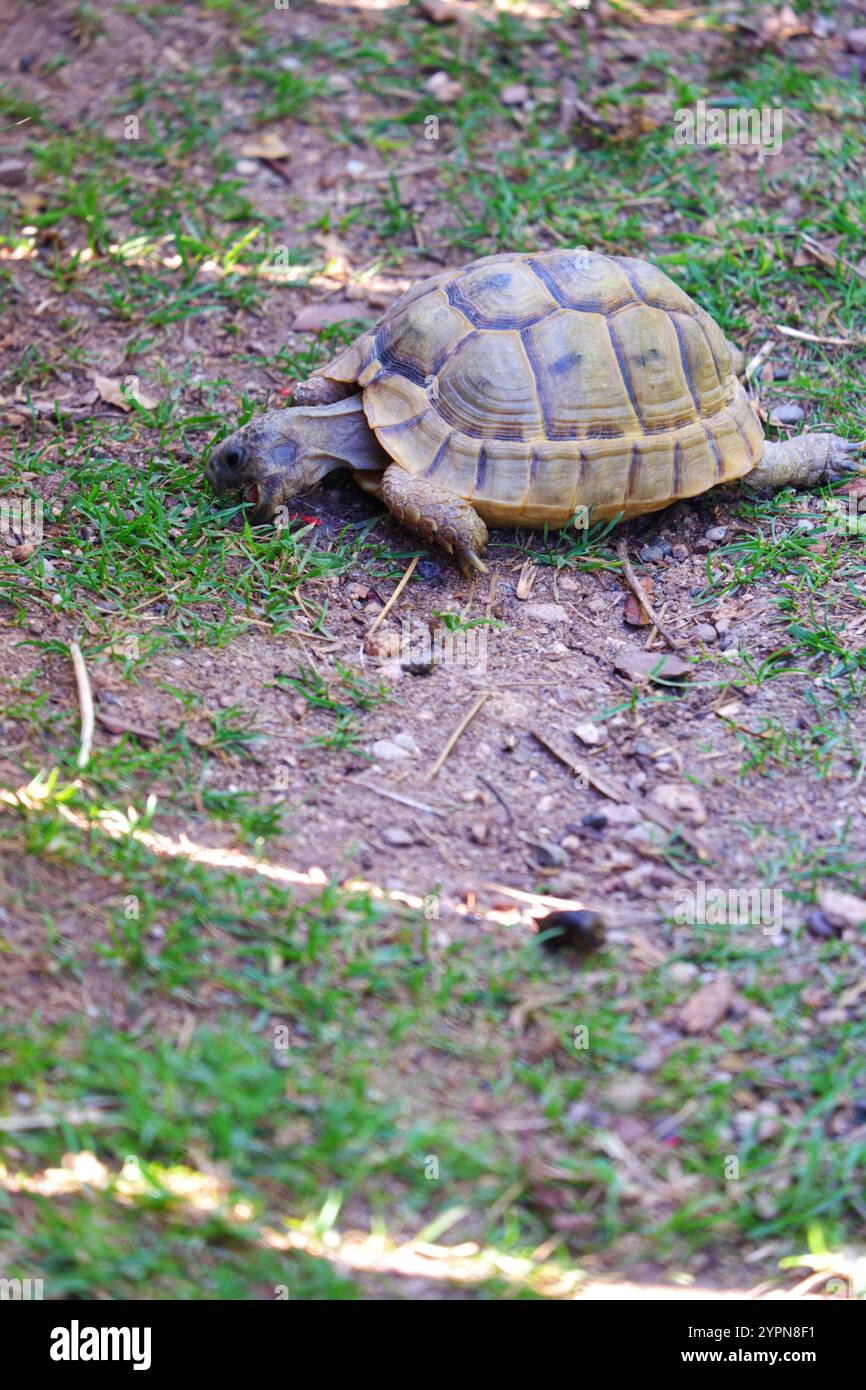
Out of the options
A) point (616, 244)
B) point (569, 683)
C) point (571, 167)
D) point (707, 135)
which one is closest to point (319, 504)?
point (569, 683)

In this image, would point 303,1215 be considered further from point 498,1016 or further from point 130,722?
point 130,722

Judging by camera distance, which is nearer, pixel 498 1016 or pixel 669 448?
pixel 498 1016

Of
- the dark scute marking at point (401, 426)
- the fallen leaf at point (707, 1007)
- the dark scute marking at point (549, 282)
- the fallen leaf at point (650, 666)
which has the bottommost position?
the fallen leaf at point (707, 1007)

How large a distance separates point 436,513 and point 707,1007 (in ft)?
6.40

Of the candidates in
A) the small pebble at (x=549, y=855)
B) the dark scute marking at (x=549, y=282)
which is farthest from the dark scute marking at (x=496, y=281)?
the small pebble at (x=549, y=855)

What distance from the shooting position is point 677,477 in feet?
14.7

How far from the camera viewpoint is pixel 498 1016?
3.05m

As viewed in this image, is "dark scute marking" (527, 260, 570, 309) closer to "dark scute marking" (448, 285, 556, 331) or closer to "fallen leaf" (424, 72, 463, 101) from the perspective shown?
"dark scute marking" (448, 285, 556, 331)

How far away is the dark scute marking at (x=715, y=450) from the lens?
451 cm

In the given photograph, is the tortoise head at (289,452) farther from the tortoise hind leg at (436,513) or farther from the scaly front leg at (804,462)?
the scaly front leg at (804,462)

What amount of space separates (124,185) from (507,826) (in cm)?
407

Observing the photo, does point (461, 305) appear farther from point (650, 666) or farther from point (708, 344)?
point (650, 666)

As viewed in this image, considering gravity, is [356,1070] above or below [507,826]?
below

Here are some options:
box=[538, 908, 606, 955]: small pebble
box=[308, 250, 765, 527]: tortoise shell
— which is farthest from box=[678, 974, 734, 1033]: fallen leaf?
box=[308, 250, 765, 527]: tortoise shell
